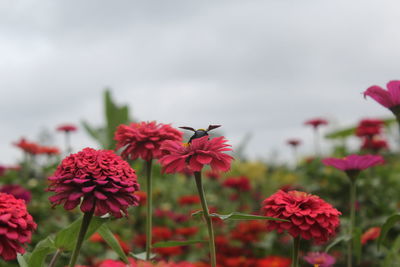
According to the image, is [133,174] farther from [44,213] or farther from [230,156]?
[44,213]

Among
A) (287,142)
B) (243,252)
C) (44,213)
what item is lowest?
(243,252)

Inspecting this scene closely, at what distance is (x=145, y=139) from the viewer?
3.40ft

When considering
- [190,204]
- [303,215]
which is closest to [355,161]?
[303,215]

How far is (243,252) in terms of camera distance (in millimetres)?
2279

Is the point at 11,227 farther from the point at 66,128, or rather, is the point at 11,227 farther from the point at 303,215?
the point at 66,128

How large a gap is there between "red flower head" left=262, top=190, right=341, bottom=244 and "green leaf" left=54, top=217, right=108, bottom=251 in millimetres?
332

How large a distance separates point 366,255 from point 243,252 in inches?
23.4

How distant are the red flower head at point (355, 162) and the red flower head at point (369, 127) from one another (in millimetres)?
1344

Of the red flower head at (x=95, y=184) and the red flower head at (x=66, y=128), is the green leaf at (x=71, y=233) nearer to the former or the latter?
the red flower head at (x=95, y=184)

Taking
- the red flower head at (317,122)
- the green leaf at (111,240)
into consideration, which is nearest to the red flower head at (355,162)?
the green leaf at (111,240)

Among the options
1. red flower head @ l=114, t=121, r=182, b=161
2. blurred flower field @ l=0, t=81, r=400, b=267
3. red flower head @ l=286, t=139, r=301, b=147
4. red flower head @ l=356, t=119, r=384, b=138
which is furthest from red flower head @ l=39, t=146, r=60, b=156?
red flower head @ l=114, t=121, r=182, b=161

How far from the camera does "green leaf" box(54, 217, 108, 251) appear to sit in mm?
864

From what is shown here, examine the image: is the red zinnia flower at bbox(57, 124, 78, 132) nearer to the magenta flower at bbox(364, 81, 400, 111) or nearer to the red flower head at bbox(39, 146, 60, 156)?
the red flower head at bbox(39, 146, 60, 156)

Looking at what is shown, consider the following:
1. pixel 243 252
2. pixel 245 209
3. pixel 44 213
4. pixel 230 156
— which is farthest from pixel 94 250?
pixel 230 156
